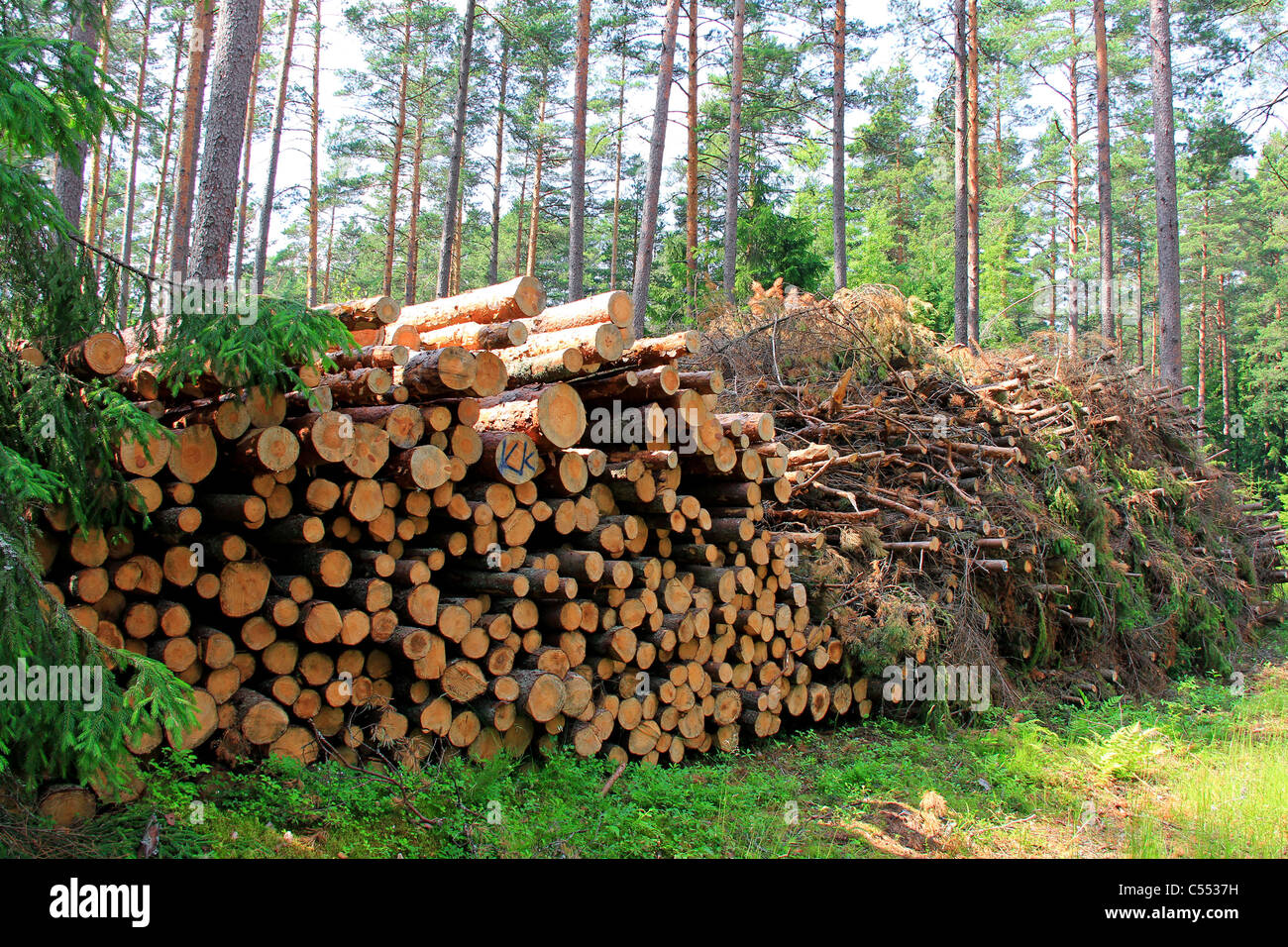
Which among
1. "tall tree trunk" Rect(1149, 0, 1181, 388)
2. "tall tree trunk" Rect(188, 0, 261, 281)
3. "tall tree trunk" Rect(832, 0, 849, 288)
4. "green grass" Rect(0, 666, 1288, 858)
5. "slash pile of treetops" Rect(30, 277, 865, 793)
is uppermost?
"tall tree trunk" Rect(832, 0, 849, 288)

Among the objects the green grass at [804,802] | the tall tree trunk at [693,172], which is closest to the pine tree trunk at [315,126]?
the tall tree trunk at [693,172]

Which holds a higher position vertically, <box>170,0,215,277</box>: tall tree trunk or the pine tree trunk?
the pine tree trunk

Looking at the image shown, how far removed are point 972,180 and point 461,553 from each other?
19545 millimetres

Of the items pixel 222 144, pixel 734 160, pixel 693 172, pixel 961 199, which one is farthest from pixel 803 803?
pixel 693 172

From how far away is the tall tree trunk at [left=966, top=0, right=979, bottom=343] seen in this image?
17.8 meters

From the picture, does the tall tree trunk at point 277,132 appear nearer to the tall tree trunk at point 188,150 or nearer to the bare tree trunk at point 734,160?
the tall tree trunk at point 188,150

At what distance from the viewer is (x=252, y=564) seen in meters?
A: 4.26

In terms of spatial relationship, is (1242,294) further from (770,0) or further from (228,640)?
(228,640)

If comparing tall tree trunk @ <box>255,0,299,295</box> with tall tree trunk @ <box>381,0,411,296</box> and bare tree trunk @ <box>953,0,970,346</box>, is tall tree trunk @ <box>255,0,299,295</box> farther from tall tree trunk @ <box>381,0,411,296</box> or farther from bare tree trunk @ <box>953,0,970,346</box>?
bare tree trunk @ <box>953,0,970,346</box>

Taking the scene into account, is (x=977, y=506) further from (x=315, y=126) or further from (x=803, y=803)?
(x=315, y=126)

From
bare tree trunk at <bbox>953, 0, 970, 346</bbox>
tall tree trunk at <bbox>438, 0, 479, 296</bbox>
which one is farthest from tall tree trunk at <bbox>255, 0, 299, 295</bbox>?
bare tree trunk at <bbox>953, 0, 970, 346</bbox>

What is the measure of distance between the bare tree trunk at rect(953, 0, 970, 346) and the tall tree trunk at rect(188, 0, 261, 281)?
12.0 m

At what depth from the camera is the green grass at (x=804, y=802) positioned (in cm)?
376
